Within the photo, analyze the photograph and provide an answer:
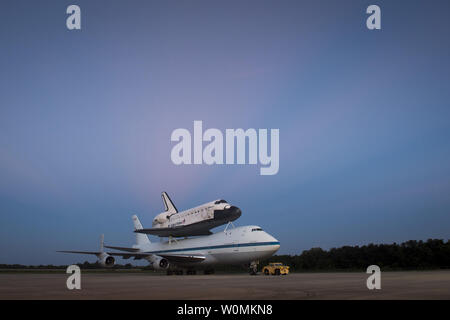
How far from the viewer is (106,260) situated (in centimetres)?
5469

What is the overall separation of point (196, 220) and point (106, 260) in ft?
43.5

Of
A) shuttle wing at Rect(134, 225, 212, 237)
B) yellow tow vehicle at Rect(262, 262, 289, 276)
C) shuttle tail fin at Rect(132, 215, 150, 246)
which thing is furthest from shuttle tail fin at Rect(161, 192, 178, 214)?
yellow tow vehicle at Rect(262, 262, 289, 276)

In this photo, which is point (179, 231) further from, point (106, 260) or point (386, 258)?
point (386, 258)

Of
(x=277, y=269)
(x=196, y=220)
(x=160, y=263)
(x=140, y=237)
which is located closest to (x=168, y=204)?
(x=140, y=237)

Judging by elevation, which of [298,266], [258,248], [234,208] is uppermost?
[234,208]

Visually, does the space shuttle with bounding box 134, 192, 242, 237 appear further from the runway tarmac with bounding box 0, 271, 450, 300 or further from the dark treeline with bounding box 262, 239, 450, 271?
the runway tarmac with bounding box 0, 271, 450, 300

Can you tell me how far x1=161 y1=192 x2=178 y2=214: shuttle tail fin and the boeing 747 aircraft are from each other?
369 inches

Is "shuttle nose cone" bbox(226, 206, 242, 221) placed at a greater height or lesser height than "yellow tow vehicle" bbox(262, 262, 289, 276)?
greater

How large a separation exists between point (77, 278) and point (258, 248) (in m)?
25.7

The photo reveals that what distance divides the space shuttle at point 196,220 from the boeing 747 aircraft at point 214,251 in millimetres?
1562

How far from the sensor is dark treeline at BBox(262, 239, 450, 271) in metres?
58.7
